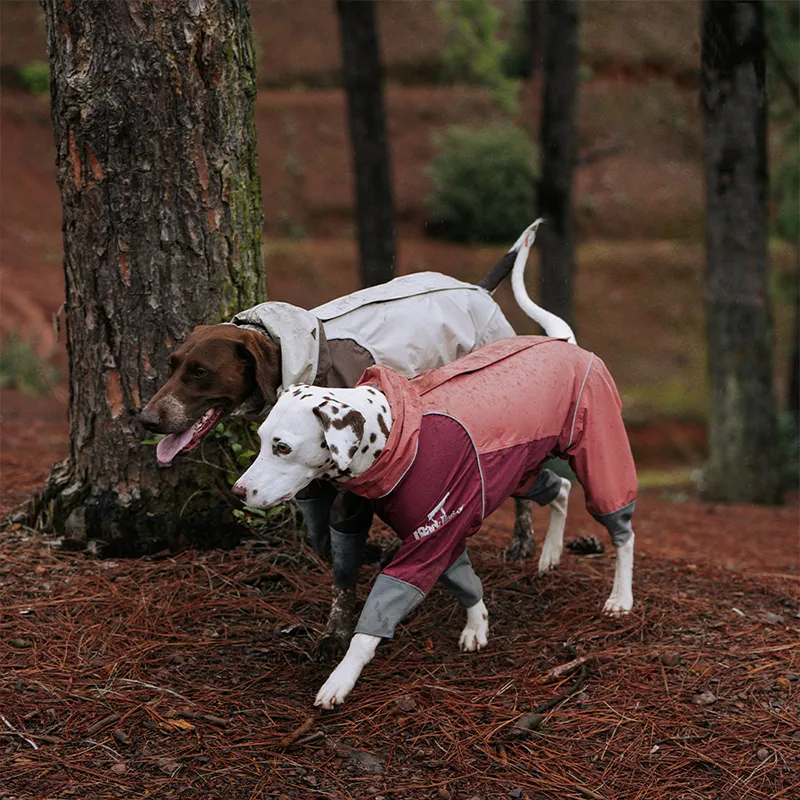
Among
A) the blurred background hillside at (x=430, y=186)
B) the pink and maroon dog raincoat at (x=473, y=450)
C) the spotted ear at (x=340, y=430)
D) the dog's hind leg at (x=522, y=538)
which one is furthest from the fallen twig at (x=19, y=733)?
the blurred background hillside at (x=430, y=186)

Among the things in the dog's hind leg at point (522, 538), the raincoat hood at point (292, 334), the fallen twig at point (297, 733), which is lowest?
the dog's hind leg at point (522, 538)

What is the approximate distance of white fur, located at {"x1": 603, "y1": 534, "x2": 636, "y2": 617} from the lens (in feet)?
14.6

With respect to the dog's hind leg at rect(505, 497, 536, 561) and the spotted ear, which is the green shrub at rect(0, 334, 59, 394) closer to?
the dog's hind leg at rect(505, 497, 536, 561)

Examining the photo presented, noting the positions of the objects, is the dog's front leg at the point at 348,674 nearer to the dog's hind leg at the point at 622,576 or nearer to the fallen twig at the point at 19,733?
the fallen twig at the point at 19,733

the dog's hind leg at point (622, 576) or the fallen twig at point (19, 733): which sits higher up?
the fallen twig at point (19, 733)

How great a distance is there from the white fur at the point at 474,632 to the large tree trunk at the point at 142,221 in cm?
135

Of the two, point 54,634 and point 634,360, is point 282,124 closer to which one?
point 634,360

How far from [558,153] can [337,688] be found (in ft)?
30.4

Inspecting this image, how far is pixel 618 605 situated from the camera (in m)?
4.46

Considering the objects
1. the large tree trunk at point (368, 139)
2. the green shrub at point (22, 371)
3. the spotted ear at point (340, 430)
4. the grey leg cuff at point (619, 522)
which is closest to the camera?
the spotted ear at point (340, 430)

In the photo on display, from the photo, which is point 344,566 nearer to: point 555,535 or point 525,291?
point 555,535

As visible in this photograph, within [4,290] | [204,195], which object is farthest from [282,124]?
[204,195]

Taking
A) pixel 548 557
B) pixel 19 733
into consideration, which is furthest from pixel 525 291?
pixel 19 733

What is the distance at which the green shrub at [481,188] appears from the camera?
21828mm
